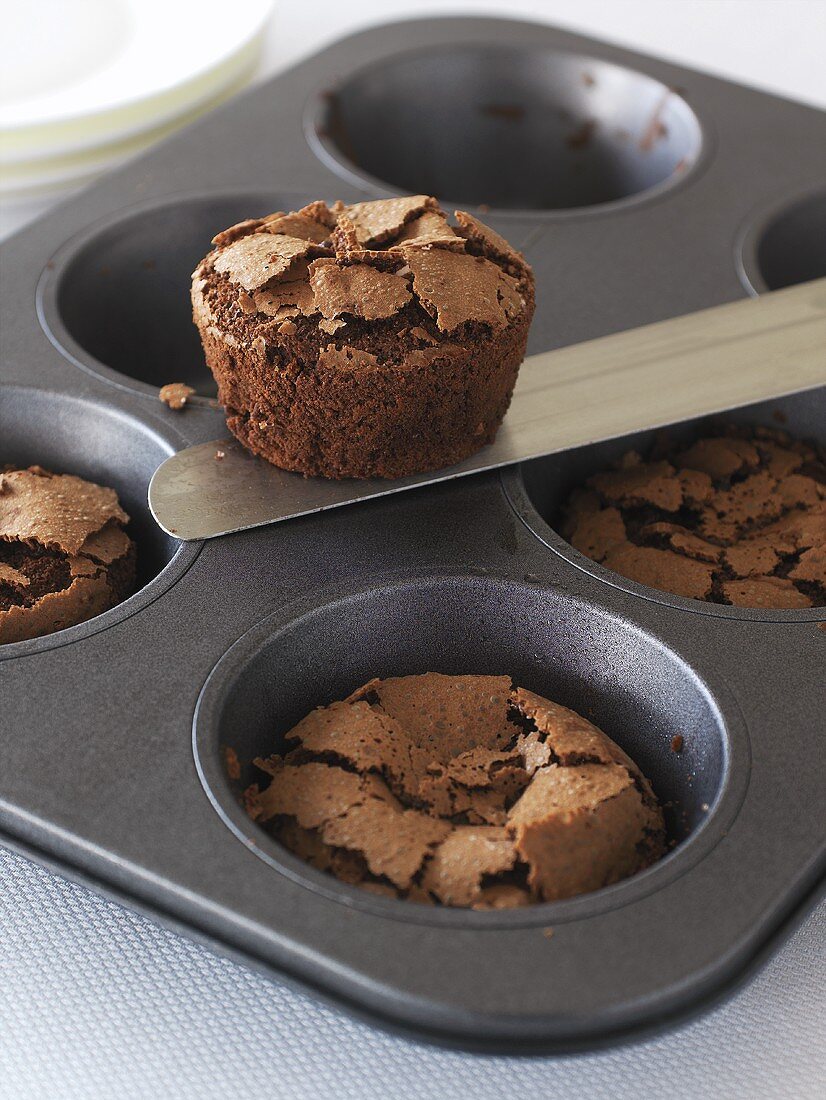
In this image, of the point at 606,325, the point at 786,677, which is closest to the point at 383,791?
the point at 786,677

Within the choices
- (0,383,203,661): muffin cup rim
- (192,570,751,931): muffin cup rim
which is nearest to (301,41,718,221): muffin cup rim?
(0,383,203,661): muffin cup rim

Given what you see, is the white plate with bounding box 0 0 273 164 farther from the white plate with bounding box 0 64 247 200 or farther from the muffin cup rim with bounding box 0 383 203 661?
the muffin cup rim with bounding box 0 383 203 661

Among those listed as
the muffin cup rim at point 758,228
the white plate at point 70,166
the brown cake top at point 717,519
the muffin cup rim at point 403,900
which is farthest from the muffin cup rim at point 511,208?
the muffin cup rim at point 403,900

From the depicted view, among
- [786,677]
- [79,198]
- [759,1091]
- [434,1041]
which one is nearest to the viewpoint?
[434,1041]

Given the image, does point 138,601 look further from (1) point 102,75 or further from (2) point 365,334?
(1) point 102,75

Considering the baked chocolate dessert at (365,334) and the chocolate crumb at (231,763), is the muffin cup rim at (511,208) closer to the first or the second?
the baked chocolate dessert at (365,334)

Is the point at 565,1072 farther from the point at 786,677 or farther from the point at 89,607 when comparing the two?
the point at 89,607
